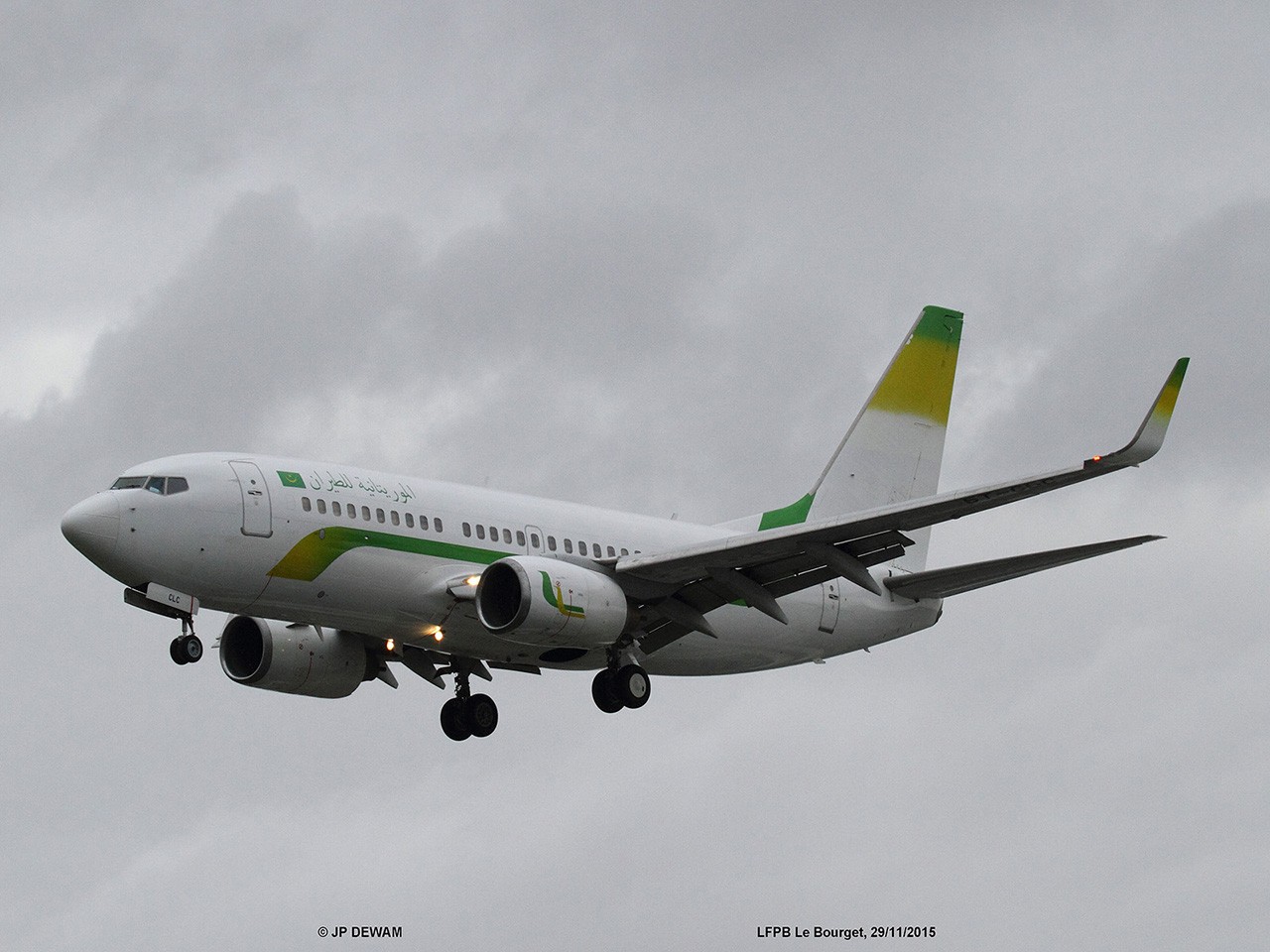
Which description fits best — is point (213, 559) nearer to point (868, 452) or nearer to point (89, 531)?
point (89, 531)

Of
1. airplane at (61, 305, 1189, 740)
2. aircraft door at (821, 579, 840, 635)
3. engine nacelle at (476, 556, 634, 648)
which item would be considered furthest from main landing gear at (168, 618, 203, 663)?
aircraft door at (821, 579, 840, 635)

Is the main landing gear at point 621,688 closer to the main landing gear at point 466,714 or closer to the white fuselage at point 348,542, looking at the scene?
the white fuselage at point 348,542

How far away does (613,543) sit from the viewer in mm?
44250

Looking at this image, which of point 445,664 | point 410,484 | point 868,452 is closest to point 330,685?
point 445,664

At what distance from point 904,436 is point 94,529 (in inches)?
842

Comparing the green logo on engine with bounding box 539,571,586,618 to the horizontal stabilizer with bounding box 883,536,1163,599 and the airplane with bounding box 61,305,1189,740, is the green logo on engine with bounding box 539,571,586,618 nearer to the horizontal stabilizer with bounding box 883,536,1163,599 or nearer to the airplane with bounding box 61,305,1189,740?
the airplane with bounding box 61,305,1189,740

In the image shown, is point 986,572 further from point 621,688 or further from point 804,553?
point 621,688

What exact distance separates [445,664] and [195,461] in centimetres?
963

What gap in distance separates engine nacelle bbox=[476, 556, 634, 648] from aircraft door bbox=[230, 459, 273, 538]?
427 cm

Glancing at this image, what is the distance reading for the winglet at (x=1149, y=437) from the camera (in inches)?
1390

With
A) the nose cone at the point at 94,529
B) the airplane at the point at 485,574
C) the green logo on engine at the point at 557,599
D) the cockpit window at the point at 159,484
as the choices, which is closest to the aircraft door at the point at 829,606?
the airplane at the point at 485,574

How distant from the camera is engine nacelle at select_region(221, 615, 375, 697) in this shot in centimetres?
4541

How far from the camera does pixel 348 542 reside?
39719mm

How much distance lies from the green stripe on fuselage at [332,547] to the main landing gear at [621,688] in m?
4.36
